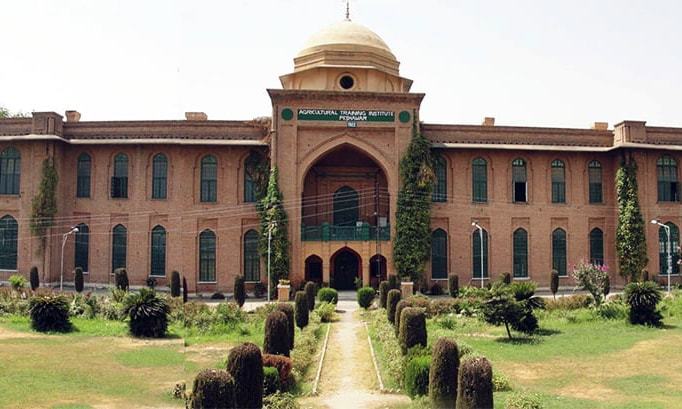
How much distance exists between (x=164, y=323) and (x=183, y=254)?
46.2ft

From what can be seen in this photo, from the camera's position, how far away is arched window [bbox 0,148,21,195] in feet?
112

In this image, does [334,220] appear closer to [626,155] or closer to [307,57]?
[307,57]

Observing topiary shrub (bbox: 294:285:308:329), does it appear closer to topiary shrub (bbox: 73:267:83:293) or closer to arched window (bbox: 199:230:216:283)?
arched window (bbox: 199:230:216:283)

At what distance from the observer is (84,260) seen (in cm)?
3428

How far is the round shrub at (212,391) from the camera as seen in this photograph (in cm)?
864

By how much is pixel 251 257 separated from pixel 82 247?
9.80 meters

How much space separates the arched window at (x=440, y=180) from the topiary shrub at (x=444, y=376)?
77.7 feet

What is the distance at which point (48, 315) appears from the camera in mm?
20234

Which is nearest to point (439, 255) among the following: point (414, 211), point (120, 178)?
point (414, 211)

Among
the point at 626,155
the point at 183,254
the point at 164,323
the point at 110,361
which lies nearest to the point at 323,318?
the point at 164,323

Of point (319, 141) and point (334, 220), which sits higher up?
point (319, 141)

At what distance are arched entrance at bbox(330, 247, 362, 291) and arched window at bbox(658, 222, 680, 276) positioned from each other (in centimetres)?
1789

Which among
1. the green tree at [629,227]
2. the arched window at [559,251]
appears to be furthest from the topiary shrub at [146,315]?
the green tree at [629,227]

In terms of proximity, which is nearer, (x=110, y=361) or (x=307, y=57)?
(x=110, y=361)
